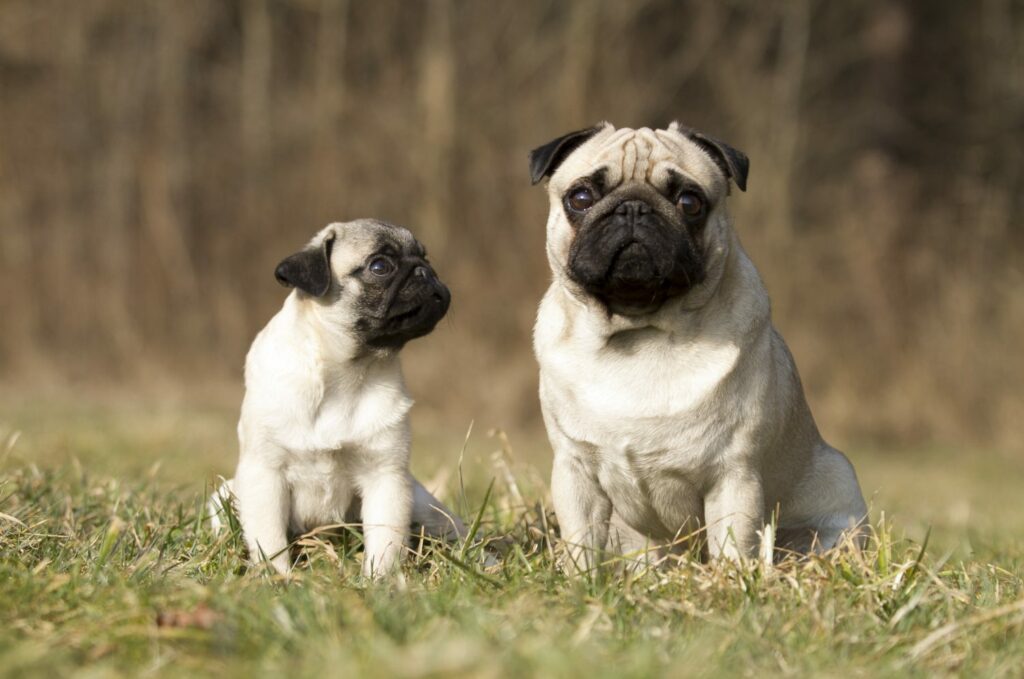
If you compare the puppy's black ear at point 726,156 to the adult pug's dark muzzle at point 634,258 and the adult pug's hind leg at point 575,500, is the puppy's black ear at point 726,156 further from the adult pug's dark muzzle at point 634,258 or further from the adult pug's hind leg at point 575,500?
the adult pug's hind leg at point 575,500

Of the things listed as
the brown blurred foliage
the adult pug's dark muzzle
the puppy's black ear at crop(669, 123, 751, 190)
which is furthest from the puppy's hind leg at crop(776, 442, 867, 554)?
the brown blurred foliage

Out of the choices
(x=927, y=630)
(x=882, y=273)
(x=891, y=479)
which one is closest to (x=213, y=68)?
(x=882, y=273)

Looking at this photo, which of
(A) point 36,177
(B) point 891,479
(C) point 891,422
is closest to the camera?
(B) point 891,479

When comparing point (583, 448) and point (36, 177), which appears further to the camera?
point (36, 177)

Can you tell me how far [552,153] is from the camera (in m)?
4.49

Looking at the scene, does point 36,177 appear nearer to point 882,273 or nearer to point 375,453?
point 882,273

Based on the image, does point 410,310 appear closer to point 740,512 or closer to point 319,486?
point 319,486

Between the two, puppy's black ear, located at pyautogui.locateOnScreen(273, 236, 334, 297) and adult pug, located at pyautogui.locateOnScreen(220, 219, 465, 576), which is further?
puppy's black ear, located at pyautogui.locateOnScreen(273, 236, 334, 297)

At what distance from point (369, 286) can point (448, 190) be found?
8.85 metres

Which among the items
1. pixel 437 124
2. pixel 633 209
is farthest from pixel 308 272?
pixel 437 124

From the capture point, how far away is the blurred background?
13.1 meters

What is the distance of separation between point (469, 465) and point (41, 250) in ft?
23.4

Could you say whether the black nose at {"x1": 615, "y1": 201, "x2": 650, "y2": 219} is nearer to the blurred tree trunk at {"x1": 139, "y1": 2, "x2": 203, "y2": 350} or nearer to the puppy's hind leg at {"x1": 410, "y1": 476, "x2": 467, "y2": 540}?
the puppy's hind leg at {"x1": 410, "y1": 476, "x2": 467, "y2": 540}

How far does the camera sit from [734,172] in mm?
4422
